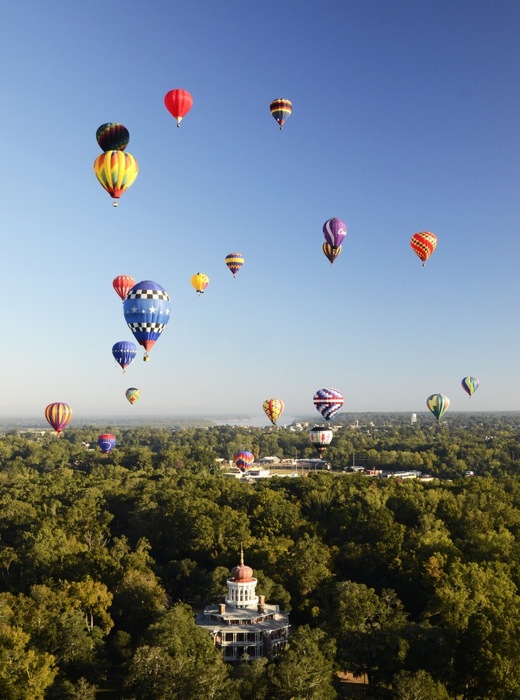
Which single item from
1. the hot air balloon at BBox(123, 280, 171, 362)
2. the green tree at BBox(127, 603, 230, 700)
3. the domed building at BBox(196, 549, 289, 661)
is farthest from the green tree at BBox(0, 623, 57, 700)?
the hot air balloon at BBox(123, 280, 171, 362)

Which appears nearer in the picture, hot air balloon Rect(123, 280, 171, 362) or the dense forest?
the dense forest

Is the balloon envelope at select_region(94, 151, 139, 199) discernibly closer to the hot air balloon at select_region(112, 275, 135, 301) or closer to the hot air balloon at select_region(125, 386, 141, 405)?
the hot air balloon at select_region(112, 275, 135, 301)

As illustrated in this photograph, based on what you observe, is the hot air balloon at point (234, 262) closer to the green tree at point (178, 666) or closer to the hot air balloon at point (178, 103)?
the hot air balloon at point (178, 103)

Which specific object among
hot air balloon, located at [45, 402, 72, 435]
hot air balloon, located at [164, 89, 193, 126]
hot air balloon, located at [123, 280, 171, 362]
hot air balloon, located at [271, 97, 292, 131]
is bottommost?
hot air balloon, located at [45, 402, 72, 435]

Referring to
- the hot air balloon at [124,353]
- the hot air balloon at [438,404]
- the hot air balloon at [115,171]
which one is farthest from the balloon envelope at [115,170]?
the hot air balloon at [438,404]

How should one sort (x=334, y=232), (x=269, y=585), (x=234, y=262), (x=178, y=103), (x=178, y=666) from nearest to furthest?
1. (x=178, y=666)
2. (x=269, y=585)
3. (x=178, y=103)
4. (x=334, y=232)
5. (x=234, y=262)

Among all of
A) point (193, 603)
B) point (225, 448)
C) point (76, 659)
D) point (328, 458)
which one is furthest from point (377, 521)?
point (225, 448)

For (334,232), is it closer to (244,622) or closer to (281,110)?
(281,110)

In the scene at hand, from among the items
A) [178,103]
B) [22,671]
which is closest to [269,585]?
[22,671]
